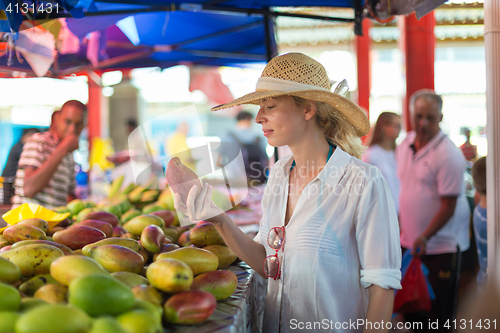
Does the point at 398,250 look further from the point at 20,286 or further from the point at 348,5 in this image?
the point at 348,5

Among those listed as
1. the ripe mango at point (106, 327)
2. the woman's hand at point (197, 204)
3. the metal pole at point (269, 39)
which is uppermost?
the metal pole at point (269, 39)

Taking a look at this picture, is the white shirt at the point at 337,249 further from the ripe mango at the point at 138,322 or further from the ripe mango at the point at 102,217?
the ripe mango at the point at 102,217

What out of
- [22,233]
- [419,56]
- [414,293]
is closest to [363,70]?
[419,56]

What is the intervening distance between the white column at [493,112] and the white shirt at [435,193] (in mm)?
1057

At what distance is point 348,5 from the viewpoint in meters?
Result: 2.35

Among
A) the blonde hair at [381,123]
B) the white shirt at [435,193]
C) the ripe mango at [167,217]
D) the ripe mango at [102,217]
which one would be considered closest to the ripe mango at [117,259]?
the ripe mango at [102,217]

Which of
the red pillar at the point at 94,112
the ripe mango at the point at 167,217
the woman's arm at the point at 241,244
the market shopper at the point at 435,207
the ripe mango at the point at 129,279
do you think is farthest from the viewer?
the red pillar at the point at 94,112

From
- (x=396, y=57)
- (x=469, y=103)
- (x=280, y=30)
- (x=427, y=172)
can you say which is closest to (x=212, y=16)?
(x=427, y=172)

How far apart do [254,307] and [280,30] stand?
30.2 feet

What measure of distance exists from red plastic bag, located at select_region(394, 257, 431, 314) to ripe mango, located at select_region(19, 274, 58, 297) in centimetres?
209

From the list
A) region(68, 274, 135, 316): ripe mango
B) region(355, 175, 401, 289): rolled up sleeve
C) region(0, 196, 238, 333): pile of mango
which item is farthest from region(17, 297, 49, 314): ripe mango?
region(355, 175, 401, 289): rolled up sleeve

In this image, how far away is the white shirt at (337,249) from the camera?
1.17 meters

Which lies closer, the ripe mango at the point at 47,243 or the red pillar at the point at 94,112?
the ripe mango at the point at 47,243

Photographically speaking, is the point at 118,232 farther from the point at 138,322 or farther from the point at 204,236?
the point at 138,322
